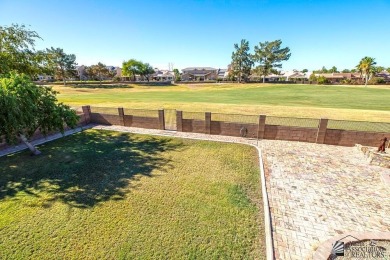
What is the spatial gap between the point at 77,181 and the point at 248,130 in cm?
997

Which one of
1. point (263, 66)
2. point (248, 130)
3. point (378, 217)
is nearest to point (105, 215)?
point (378, 217)

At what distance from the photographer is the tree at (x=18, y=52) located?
14.2 m

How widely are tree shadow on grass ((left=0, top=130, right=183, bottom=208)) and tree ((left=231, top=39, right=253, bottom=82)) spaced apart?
6852cm

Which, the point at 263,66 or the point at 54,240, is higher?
the point at 263,66

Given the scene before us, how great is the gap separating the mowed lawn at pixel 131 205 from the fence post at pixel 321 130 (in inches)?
175

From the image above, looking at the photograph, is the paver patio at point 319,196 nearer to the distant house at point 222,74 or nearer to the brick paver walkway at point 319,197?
the brick paver walkway at point 319,197

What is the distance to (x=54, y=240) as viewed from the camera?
501 centimetres

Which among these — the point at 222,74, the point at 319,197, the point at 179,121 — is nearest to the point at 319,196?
the point at 319,197

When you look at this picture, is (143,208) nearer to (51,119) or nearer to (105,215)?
(105,215)

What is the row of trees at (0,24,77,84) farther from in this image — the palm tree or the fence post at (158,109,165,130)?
the palm tree

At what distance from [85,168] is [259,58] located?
7526 cm

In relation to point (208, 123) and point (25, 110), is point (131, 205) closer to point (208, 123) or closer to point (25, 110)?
point (25, 110)

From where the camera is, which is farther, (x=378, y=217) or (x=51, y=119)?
(x=51, y=119)

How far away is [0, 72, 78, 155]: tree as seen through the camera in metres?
8.12
